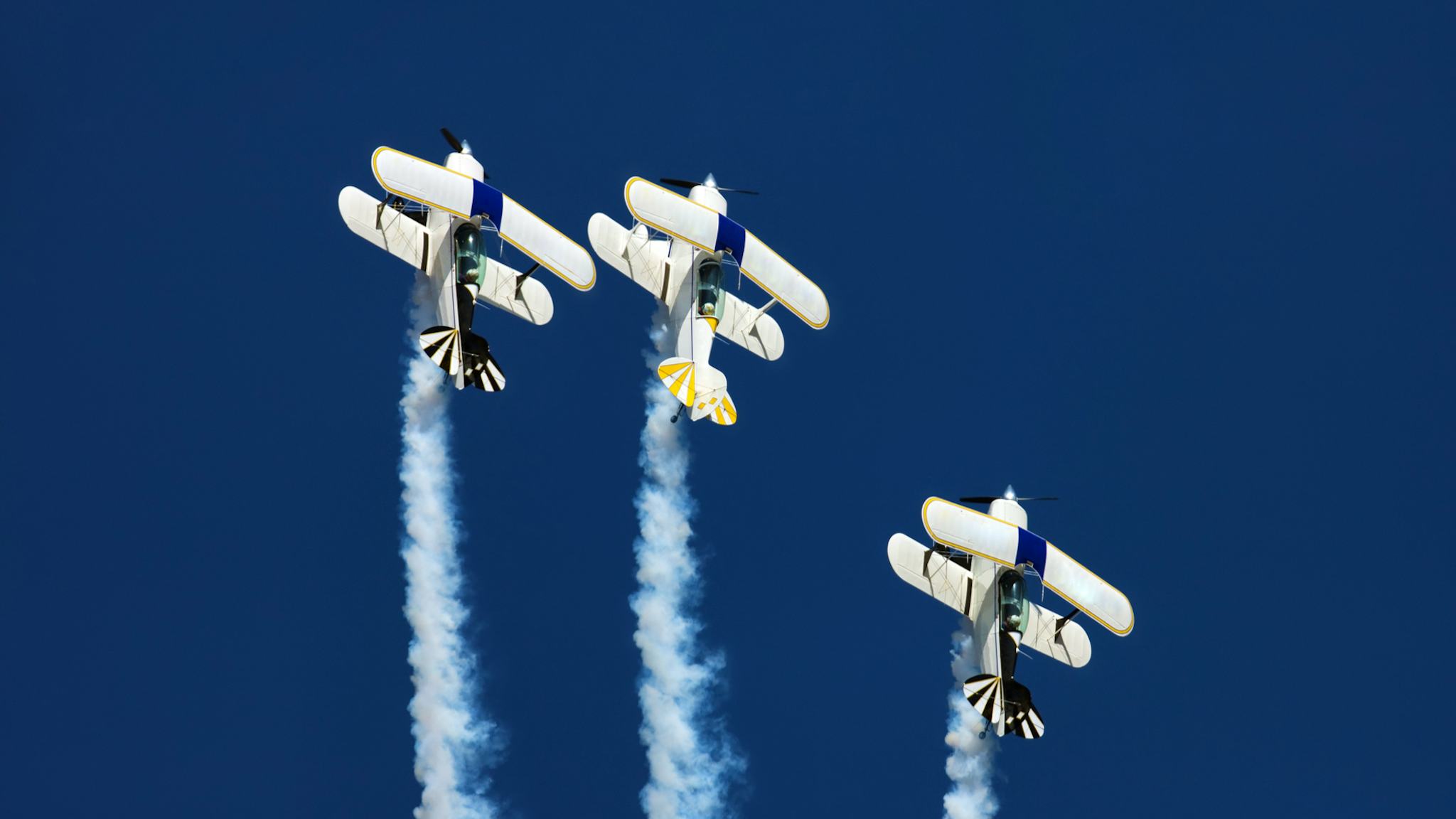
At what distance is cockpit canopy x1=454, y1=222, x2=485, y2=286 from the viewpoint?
4222cm

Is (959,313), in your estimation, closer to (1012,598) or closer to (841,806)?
(841,806)

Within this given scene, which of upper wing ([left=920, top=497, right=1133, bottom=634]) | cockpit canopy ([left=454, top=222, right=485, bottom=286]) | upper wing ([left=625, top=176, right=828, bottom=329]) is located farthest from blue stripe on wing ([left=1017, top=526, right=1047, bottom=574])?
cockpit canopy ([left=454, top=222, right=485, bottom=286])

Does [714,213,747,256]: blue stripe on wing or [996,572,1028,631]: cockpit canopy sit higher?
[714,213,747,256]: blue stripe on wing

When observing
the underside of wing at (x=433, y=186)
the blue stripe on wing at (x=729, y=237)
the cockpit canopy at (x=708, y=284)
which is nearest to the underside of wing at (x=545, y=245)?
the underside of wing at (x=433, y=186)

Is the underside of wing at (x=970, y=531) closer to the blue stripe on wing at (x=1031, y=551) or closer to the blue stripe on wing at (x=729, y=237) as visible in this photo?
the blue stripe on wing at (x=1031, y=551)

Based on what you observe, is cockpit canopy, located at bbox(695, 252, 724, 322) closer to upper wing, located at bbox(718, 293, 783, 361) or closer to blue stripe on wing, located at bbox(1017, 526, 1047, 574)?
upper wing, located at bbox(718, 293, 783, 361)

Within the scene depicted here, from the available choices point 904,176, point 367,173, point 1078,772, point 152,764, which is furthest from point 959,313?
point 152,764

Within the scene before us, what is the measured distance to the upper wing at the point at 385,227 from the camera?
4231 centimetres

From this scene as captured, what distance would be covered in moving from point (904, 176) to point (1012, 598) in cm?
2392

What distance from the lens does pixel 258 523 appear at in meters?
60.5

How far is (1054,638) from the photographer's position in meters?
44.3

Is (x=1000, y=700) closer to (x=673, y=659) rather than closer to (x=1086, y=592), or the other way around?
(x=1086, y=592)

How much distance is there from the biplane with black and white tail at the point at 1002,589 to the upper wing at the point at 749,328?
535 centimetres

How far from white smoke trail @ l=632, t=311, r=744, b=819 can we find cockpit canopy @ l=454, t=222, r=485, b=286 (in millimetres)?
5777
